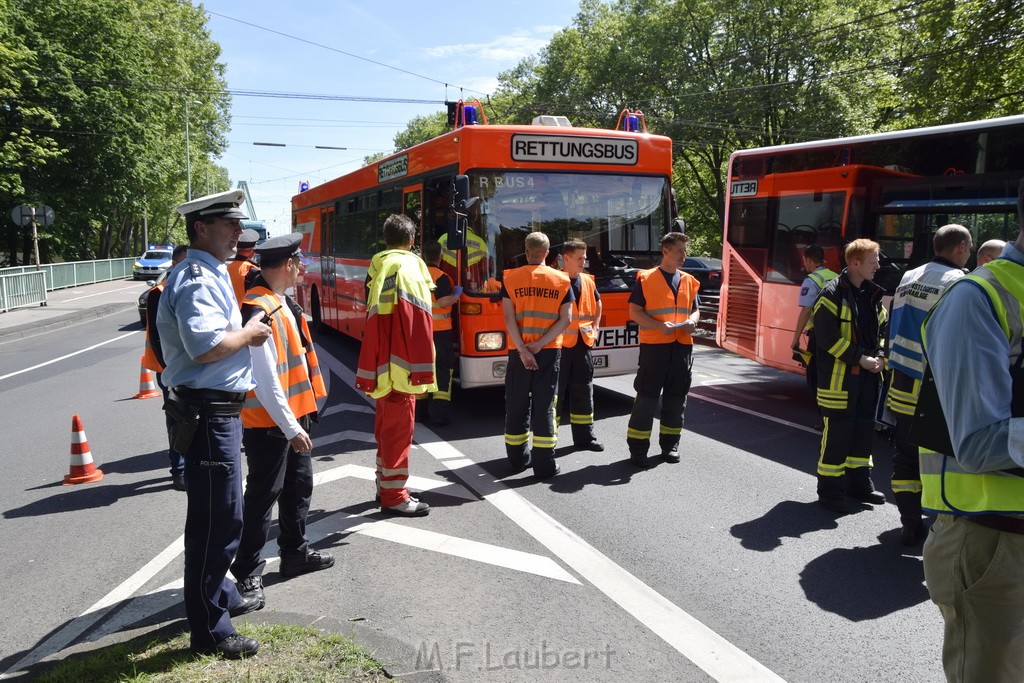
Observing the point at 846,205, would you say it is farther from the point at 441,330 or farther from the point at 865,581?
the point at 865,581

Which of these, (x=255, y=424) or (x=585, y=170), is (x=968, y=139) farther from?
(x=255, y=424)

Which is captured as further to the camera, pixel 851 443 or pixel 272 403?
pixel 851 443

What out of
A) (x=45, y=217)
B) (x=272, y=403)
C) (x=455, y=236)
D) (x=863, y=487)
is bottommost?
(x=863, y=487)

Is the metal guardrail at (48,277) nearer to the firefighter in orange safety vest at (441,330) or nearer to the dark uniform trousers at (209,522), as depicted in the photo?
the firefighter in orange safety vest at (441,330)

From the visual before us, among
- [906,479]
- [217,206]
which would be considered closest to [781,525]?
[906,479]

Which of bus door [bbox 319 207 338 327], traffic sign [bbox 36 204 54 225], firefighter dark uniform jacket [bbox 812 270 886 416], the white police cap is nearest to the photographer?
the white police cap

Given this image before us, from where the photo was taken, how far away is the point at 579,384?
23.9ft

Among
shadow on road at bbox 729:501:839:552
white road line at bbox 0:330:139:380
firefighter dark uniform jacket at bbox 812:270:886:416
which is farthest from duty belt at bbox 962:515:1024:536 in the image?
white road line at bbox 0:330:139:380

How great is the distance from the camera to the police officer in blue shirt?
3387mm

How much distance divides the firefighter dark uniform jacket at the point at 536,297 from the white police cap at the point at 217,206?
314cm

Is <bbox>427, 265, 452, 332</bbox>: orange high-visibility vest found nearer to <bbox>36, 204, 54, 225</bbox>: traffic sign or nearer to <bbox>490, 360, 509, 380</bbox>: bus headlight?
<bbox>490, 360, 509, 380</bbox>: bus headlight

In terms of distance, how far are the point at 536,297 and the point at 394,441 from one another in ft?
5.76

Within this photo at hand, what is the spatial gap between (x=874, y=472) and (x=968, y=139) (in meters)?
3.32

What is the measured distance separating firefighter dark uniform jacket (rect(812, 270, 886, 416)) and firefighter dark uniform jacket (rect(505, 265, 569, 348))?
1.96 m
